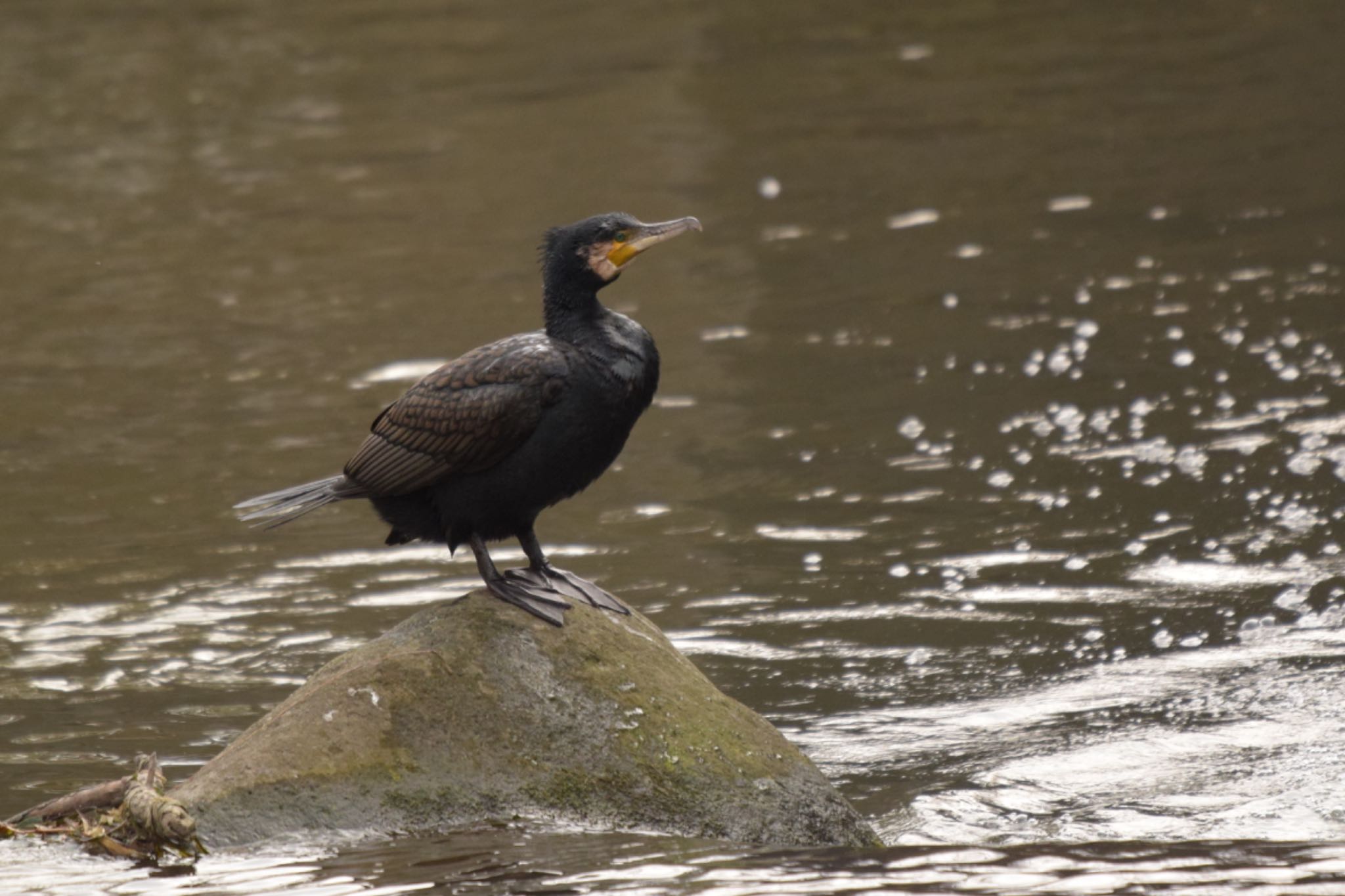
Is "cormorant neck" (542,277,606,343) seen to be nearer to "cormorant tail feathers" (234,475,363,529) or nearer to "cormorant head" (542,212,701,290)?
"cormorant head" (542,212,701,290)

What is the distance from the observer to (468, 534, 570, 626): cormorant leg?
221 inches

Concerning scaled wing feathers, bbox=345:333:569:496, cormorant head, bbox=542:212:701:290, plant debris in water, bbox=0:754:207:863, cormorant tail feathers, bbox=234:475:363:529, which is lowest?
plant debris in water, bbox=0:754:207:863

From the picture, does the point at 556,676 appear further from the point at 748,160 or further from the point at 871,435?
the point at 748,160

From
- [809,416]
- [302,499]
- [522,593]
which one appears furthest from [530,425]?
[809,416]

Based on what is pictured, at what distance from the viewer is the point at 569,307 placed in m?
5.75

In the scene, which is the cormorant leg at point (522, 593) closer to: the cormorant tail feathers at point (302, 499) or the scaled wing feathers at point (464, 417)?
the scaled wing feathers at point (464, 417)

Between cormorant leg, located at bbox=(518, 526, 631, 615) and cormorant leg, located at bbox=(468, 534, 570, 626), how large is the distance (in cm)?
9

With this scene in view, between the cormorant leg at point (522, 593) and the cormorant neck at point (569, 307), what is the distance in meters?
0.69

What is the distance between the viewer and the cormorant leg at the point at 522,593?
5.62m

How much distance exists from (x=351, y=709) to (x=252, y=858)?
514 millimetres

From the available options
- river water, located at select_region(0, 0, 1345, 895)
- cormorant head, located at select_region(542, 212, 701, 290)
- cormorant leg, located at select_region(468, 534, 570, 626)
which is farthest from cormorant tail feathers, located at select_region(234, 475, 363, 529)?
river water, located at select_region(0, 0, 1345, 895)

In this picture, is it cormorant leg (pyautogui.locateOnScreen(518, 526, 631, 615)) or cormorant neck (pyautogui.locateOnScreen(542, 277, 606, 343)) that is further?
cormorant leg (pyautogui.locateOnScreen(518, 526, 631, 615))

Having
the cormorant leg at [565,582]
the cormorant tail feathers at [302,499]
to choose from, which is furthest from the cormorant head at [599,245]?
the cormorant tail feathers at [302,499]

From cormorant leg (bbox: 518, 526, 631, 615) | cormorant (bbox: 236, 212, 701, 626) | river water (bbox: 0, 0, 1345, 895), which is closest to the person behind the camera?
cormorant (bbox: 236, 212, 701, 626)
